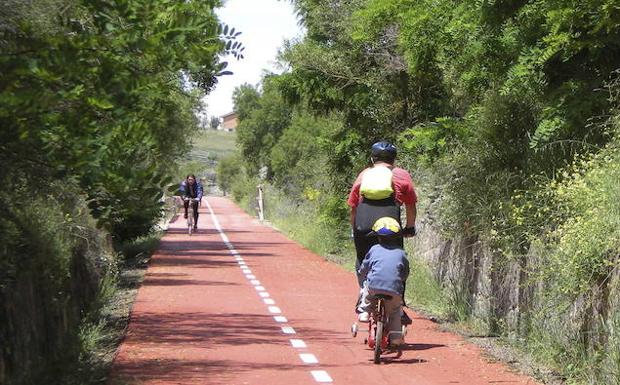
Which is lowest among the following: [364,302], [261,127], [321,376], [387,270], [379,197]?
[321,376]

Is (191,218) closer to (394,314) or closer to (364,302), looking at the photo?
(364,302)

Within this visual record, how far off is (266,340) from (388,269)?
2.28 m

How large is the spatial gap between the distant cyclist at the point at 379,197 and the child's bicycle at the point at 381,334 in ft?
1.80

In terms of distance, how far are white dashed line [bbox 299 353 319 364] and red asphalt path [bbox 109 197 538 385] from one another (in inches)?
0.4

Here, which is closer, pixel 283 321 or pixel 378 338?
pixel 378 338

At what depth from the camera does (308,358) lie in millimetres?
10727

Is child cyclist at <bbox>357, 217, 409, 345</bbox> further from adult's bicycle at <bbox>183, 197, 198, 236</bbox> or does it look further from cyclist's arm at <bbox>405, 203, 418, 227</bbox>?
adult's bicycle at <bbox>183, 197, 198, 236</bbox>

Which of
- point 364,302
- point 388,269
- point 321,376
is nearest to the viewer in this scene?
point 321,376

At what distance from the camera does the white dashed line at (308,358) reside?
10484 millimetres

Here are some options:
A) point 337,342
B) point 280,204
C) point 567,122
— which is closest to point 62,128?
point 337,342

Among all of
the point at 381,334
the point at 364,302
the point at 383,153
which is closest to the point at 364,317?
the point at 364,302

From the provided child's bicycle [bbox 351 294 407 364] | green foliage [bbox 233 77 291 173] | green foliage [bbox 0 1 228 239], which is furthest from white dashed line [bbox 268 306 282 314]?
green foliage [bbox 233 77 291 173]

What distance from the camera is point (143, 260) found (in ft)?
86.7

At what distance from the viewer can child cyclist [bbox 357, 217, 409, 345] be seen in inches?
412
